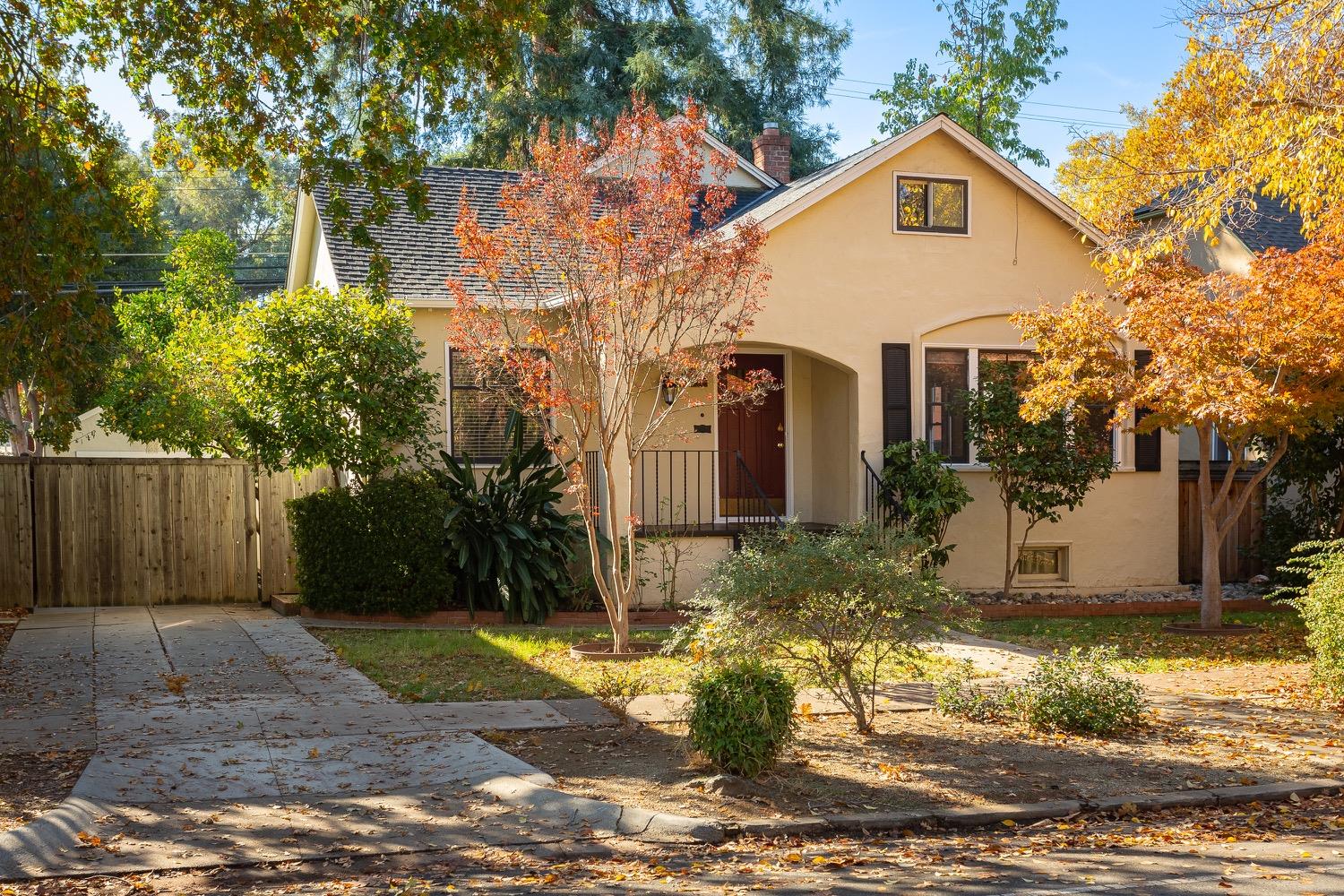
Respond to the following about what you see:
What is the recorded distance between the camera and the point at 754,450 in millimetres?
16812

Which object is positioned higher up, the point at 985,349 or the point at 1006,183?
the point at 1006,183

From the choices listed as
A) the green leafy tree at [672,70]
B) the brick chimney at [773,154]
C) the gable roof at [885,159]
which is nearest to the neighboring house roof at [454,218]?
the gable roof at [885,159]

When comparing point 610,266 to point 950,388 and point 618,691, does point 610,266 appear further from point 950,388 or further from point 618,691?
point 950,388

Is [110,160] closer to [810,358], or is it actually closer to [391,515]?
[391,515]

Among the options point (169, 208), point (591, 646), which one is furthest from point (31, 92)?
point (169, 208)

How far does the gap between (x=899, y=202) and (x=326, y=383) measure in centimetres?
755

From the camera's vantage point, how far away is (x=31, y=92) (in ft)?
31.9

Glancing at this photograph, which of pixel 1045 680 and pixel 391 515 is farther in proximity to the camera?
pixel 391 515

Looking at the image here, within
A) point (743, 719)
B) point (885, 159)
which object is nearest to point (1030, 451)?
point (885, 159)

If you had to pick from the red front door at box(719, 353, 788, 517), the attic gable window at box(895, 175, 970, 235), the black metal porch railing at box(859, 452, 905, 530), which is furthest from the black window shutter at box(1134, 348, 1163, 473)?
the red front door at box(719, 353, 788, 517)

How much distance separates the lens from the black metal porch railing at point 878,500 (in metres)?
14.8

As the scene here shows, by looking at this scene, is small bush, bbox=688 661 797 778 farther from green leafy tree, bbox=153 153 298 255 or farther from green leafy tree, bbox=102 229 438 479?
green leafy tree, bbox=153 153 298 255

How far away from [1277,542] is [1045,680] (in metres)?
9.01

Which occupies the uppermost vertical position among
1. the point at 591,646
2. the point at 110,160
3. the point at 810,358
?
the point at 110,160
